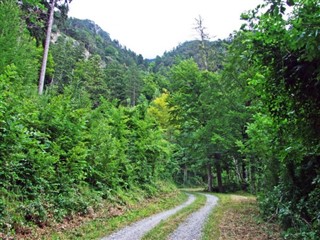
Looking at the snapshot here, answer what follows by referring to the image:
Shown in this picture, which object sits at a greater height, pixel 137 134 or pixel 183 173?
pixel 137 134

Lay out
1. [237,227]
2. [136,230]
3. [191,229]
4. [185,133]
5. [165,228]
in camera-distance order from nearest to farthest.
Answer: [136,230]
[165,228]
[191,229]
[237,227]
[185,133]

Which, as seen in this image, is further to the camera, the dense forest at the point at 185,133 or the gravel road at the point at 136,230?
the gravel road at the point at 136,230

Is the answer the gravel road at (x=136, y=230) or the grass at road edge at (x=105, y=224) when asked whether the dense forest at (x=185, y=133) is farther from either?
the gravel road at (x=136, y=230)

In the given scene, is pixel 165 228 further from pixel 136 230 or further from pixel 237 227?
pixel 237 227

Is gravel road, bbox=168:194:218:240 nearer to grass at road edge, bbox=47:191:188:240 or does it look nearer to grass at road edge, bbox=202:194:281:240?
grass at road edge, bbox=202:194:281:240

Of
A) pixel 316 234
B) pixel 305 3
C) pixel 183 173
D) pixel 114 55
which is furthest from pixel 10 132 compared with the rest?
pixel 114 55

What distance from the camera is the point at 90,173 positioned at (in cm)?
1149

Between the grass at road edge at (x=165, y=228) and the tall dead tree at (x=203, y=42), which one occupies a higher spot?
the tall dead tree at (x=203, y=42)

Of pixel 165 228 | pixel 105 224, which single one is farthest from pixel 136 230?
pixel 105 224

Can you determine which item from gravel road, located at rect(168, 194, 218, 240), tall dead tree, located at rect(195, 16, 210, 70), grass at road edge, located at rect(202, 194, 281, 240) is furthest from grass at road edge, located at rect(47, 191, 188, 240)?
tall dead tree, located at rect(195, 16, 210, 70)

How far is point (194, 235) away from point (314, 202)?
11.2 ft

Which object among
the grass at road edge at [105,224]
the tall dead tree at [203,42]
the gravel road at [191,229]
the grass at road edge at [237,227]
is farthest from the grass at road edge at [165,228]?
the tall dead tree at [203,42]

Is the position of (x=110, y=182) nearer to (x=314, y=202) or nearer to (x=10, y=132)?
(x=10, y=132)

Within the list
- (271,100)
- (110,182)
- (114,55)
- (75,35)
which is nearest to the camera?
(271,100)
